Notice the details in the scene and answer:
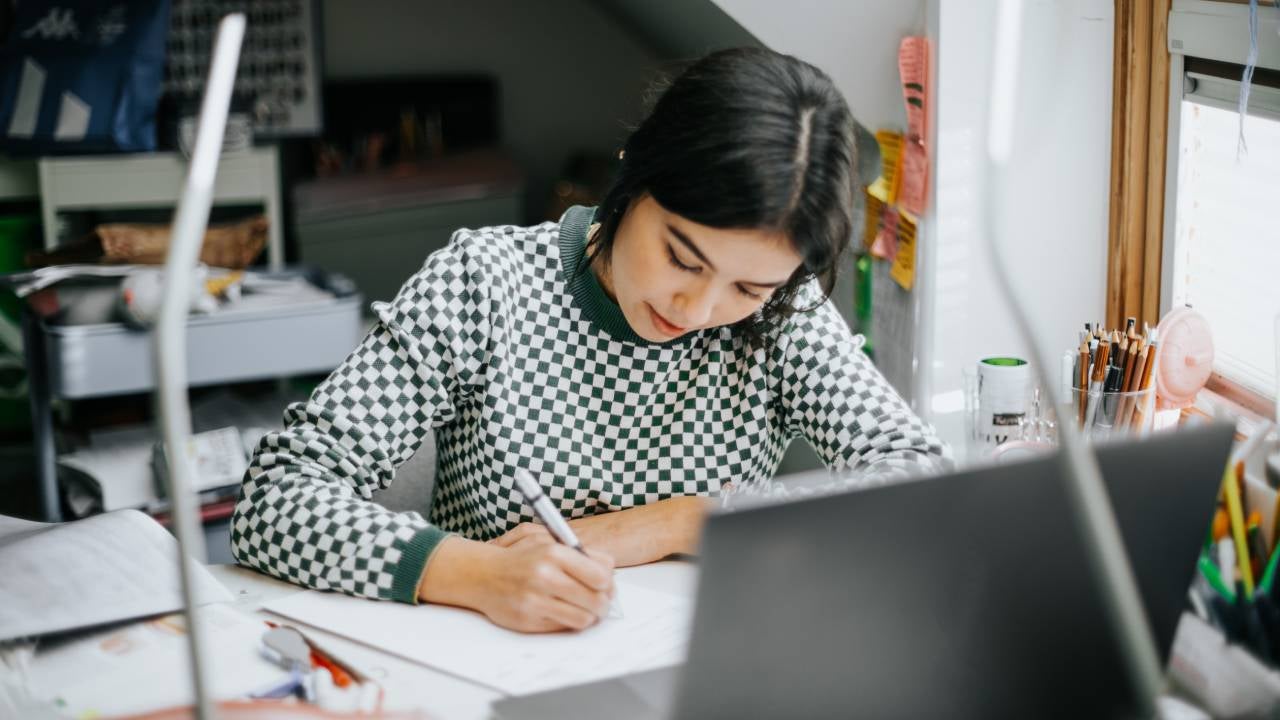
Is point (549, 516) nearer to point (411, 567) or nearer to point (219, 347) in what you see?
point (411, 567)

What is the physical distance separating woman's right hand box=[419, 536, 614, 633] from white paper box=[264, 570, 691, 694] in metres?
0.01

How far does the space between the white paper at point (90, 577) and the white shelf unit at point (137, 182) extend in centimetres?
209

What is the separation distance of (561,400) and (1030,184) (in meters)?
0.78

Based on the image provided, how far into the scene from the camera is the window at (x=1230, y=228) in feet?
4.37

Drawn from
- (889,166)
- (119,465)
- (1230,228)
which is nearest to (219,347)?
(119,465)

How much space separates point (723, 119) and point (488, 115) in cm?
304

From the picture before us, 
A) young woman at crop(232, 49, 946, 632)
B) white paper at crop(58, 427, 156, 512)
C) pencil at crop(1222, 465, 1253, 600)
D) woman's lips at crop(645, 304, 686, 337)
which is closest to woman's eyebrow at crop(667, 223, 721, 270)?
young woman at crop(232, 49, 946, 632)

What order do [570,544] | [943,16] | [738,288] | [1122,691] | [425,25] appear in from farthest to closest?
[425,25]
[943,16]
[738,288]
[570,544]
[1122,691]

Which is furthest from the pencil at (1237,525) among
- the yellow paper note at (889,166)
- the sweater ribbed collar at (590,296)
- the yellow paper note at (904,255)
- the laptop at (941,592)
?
the yellow paper note at (889,166)

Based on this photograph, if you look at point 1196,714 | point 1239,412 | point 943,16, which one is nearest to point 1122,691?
point 1196,714

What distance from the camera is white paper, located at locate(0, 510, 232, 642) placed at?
36.1 inches

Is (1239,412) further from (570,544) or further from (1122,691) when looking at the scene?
(570,544)

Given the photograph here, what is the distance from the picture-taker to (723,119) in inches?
41.7

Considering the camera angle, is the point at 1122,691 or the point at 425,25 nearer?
the point at 1122,691
